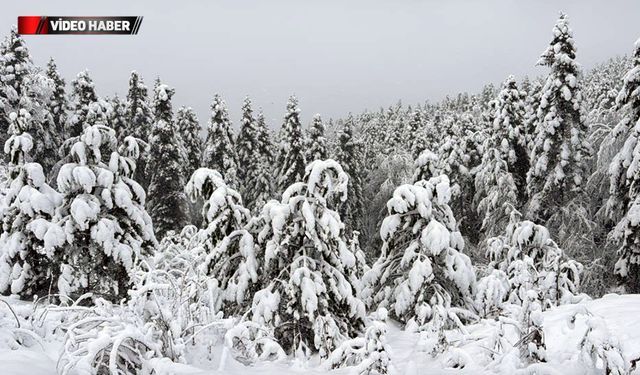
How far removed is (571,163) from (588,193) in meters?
1.65

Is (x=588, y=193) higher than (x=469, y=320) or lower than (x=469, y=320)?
higher

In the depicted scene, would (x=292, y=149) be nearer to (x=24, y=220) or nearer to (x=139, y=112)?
(x=139, y=112)

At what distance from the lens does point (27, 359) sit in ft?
12.1

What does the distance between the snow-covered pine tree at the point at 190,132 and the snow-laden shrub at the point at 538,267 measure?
30.0 meters

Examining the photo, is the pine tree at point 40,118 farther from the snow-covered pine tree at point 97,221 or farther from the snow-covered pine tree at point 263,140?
the snow-covered pine tree at point 97,221

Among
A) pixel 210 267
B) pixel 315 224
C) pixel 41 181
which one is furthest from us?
pixel 41 181

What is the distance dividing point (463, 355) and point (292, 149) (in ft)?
92.7

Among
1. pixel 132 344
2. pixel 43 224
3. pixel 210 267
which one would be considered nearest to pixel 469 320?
pixel 210 267

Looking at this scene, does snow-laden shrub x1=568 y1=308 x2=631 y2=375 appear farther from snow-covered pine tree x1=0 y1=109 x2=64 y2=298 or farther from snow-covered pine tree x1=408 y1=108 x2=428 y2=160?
snow-covered pine tree x1=408 y1=108 x2=428 y2=160

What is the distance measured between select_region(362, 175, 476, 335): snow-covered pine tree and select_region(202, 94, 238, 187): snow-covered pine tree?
25.8 meters

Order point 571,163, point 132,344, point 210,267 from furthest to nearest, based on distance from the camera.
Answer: point 571,163
point 210,267
point 132,344

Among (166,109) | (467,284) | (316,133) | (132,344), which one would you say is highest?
(166,109)

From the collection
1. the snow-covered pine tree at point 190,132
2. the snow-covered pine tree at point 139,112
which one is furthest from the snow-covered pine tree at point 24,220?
the snow-covered pine tree at point 190,132

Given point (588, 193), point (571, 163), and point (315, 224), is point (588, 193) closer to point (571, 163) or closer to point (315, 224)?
point (571, 163)
